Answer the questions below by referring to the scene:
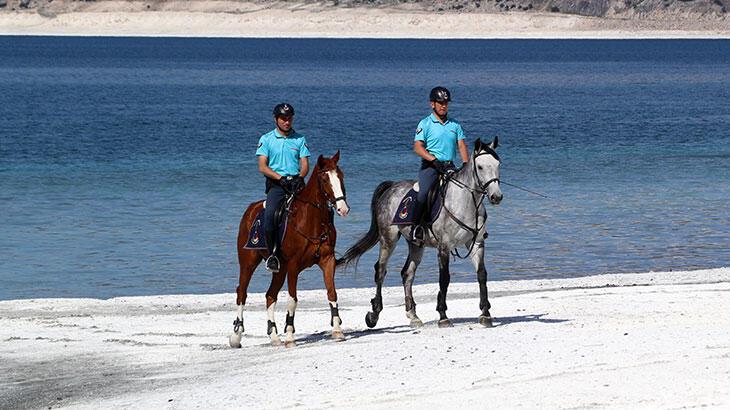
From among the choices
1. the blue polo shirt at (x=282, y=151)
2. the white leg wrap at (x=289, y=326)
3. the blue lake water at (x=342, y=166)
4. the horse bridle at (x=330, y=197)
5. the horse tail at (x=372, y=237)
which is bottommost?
the blue lake water at (x=342, y=166)

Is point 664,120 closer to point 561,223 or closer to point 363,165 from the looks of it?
point 363,165

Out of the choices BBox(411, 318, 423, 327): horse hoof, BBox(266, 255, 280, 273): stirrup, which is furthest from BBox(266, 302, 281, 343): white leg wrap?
BBox(411, 318, 423, 327): horse hoof

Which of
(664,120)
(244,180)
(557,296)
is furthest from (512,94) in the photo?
(557,296)

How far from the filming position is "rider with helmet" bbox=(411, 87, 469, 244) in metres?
15.5

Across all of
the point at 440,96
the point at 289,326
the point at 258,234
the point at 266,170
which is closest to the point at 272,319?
the point at 289,326

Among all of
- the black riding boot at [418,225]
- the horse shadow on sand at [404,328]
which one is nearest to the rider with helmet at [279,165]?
the horse shadow on sand at [404,328]

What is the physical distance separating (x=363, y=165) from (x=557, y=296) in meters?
29.3

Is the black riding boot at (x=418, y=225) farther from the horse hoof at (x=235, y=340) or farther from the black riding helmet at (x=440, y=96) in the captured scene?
the horse hoof at (x=235, y=340)

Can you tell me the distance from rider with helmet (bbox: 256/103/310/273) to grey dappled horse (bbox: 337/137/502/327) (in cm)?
175

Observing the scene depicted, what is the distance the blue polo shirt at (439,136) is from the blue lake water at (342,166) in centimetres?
802

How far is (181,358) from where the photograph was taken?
1486 cm

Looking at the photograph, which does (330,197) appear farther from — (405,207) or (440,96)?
(440,96)

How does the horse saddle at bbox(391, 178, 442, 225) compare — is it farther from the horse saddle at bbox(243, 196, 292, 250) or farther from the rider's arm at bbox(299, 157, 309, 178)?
the horse saddle at bbox(243, 196, 292, 250)

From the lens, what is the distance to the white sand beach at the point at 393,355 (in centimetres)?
1143
